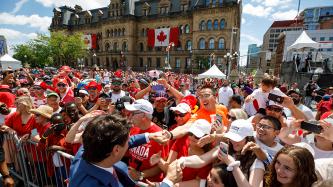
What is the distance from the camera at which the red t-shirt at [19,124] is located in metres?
3.68

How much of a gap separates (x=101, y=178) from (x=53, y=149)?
1828 mm

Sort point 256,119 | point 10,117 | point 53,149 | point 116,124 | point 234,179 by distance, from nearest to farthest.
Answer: point 116,124, point 234,179, point 53,149, point 256,119, point 10,117

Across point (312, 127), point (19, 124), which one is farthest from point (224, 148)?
point (19, 124)

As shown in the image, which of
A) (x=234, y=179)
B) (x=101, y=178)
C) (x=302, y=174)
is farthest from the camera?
(x=234, y=179)

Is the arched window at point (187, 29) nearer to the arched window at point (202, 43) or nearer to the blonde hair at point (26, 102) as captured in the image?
the arched window at point (202, 43)

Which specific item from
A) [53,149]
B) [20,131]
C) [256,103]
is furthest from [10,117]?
[256,103]

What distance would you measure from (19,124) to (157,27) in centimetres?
4716

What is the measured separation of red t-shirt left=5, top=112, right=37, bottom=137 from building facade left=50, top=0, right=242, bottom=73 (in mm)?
35304

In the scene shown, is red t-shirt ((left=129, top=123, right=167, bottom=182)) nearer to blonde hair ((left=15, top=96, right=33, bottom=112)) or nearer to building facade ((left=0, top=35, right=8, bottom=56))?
blonde hair ((left=15, top=96, right=33, bottom=112))

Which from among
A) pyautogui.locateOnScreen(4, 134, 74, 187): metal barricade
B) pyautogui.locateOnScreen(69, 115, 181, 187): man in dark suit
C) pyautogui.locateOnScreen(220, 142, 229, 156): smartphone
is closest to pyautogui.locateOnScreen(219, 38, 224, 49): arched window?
pyautogui.locateOnScreen(4, 134, 74, 187): metal barricade

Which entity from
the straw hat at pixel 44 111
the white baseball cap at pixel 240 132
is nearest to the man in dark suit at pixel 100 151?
the white baseball cap at pixel 240 132

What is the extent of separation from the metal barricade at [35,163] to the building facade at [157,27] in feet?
116

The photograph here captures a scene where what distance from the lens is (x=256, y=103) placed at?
4.65 metres

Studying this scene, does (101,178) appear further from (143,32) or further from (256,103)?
(143,32)
